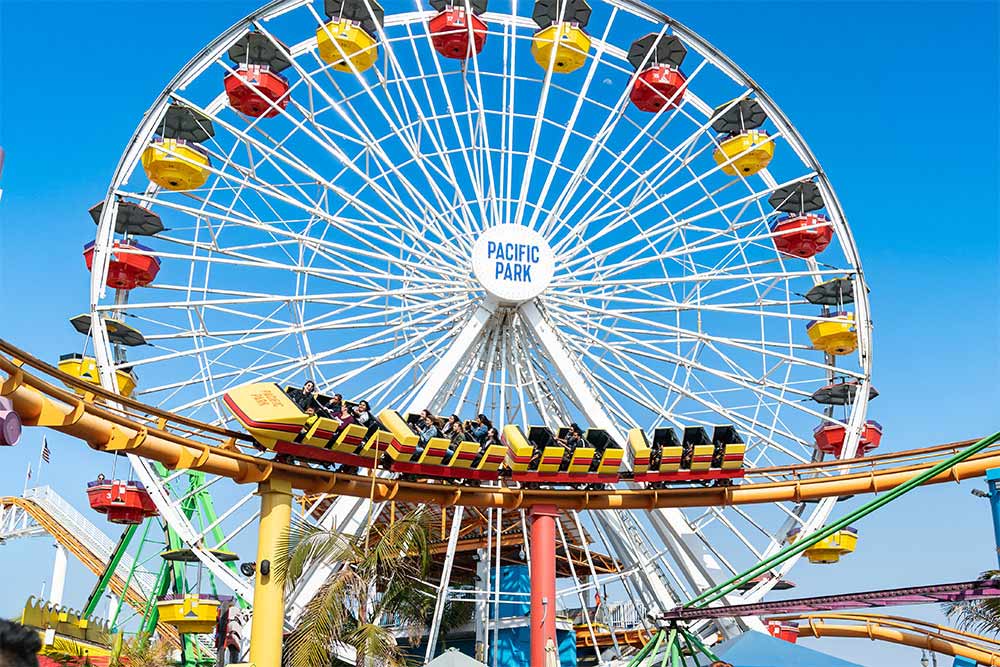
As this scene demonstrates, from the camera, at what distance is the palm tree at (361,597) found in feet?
39.9

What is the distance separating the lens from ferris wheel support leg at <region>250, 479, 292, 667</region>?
14.4 metres

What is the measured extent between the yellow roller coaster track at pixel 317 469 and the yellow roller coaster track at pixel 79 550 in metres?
17.9

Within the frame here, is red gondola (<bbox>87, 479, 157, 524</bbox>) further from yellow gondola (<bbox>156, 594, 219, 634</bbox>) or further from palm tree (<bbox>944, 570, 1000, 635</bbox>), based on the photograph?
palm tree (<bbox>944, 570, 1000, 635</bbox>)

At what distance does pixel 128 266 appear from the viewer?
65.3ft

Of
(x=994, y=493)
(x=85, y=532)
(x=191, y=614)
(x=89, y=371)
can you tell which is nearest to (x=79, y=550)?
(x=85, y=532)

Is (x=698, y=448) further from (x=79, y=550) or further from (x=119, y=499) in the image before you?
(x=79, y=550)

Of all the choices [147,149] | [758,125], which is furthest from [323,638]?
[758,125]

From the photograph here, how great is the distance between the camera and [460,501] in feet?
58.4

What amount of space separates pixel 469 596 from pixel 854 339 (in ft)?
42.6

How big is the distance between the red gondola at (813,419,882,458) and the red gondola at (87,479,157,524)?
14.2 meters

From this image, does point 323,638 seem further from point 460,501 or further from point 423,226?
point 423,226

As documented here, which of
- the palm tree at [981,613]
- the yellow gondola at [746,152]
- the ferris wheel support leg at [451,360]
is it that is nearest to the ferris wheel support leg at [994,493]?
the palm tree at [981,613]

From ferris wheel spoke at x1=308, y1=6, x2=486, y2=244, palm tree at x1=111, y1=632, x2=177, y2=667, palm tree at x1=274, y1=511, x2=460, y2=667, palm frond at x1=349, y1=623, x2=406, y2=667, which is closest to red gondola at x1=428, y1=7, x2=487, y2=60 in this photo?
ferris wheel spoke at x1=308, y1=6, x2=486, y2=244

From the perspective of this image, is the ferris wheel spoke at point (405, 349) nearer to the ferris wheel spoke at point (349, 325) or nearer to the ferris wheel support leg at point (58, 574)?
the ferris wheel spoke at point (349, 325)
